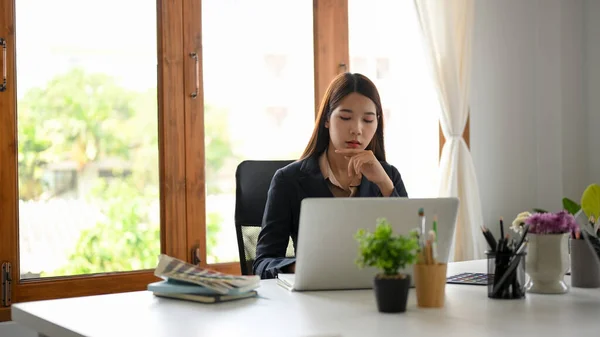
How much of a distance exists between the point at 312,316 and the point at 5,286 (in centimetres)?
223

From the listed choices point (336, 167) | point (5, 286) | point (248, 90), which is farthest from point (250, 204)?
point (248, 90)

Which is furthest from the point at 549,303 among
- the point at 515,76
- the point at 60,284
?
the point at 515,76

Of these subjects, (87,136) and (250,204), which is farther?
(87,136)

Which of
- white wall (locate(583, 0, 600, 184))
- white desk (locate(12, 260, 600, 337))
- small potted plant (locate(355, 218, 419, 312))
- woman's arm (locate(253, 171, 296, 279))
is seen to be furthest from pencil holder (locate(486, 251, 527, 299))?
white wall (locate(583, 0, 600, 184))

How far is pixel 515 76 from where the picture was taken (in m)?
4.93

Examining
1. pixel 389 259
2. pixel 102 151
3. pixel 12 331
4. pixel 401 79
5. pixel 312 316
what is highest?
pixel 401 79

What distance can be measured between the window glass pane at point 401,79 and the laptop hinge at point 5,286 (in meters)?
2.02

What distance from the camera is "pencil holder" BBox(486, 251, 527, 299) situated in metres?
1.76

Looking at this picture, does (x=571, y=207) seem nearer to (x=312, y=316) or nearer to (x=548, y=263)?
(x=548, y=263)

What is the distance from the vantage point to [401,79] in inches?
180

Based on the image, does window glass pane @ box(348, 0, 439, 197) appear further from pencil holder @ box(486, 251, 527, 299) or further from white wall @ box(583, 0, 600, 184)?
pencil holder @ box(486, 251, 527, 299)

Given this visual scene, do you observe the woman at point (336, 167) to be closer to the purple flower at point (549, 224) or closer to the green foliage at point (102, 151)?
the purple flower at point (549, 224)

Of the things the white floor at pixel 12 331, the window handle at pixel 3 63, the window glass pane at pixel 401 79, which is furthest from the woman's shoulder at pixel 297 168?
the window glass pane at pixel 401 79

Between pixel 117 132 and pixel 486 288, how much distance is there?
219cm
